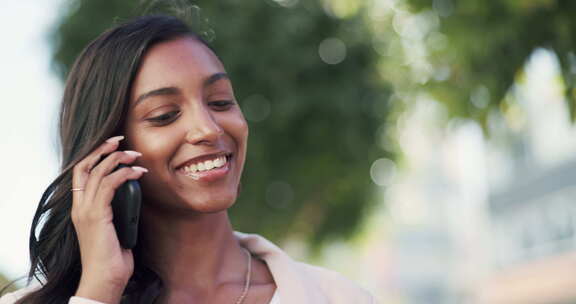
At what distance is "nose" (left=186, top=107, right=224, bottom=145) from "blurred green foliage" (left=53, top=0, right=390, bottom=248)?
925cm

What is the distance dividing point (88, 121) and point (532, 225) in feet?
97.8

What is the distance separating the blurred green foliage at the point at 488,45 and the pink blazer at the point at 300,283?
2.63 metres

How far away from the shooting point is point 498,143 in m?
6.92

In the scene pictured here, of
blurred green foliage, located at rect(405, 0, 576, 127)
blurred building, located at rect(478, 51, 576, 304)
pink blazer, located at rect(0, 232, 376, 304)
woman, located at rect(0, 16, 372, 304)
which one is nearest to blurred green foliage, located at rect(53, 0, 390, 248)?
blurred green foliage, located at rect(405, 0, 576, 127)

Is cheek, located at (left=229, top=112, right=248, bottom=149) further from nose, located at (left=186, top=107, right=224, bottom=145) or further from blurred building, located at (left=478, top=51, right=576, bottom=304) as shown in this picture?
blurred building, located at (left=478, top=51, right=576, bottom=304)

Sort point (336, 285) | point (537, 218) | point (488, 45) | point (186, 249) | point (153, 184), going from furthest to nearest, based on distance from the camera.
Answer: point (537, 218)
point (488, 45)
point (336, 285)
point (186, 249)
point (153, 184)

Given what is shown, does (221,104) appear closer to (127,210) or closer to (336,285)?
(127,210)

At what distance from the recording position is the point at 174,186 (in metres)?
2.82

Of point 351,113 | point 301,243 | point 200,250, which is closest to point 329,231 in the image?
point 301,243

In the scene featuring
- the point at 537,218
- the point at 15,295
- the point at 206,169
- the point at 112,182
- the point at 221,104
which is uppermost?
the point at 537,218

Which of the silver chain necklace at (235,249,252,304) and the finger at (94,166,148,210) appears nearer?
the finger at (94,166,148,210)

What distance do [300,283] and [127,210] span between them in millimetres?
642

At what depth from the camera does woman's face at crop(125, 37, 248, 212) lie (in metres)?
2.80

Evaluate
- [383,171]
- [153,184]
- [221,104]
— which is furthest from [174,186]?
[383,171]
